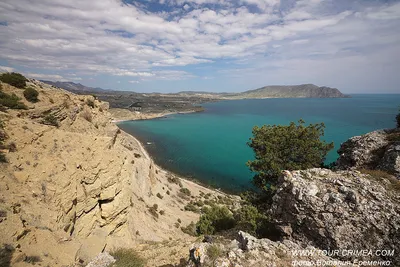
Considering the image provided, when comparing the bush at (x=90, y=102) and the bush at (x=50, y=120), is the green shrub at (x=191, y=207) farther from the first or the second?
the bush at (x=90, y=102)

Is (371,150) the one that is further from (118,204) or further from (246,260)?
(118,204)

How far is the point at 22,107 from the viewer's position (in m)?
17.8

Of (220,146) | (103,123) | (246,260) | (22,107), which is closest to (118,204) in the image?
(246,260)

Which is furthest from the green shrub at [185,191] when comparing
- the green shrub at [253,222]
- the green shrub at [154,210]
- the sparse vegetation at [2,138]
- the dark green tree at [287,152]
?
the sparse vegetation at [2,138]

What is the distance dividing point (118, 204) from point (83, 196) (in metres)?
3.18

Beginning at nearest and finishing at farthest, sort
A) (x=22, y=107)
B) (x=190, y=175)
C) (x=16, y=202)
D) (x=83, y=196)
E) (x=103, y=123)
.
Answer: (x=16, y=202) < (x=83, y=196) < (x=22, y=107) < (x=103, y=123) < (x=190, y=175)

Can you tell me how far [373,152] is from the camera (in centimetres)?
1500

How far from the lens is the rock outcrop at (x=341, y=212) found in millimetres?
9242

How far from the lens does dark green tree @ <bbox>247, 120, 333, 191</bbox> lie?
58.9 ft

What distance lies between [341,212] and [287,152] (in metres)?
8.84

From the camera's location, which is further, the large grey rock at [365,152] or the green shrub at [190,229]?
the green shrub at [190,229]

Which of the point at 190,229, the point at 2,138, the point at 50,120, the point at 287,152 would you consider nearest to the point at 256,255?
the point at 287,152

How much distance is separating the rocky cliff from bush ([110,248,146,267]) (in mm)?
956

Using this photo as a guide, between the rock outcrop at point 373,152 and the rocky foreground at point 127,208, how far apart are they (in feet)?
0.21
